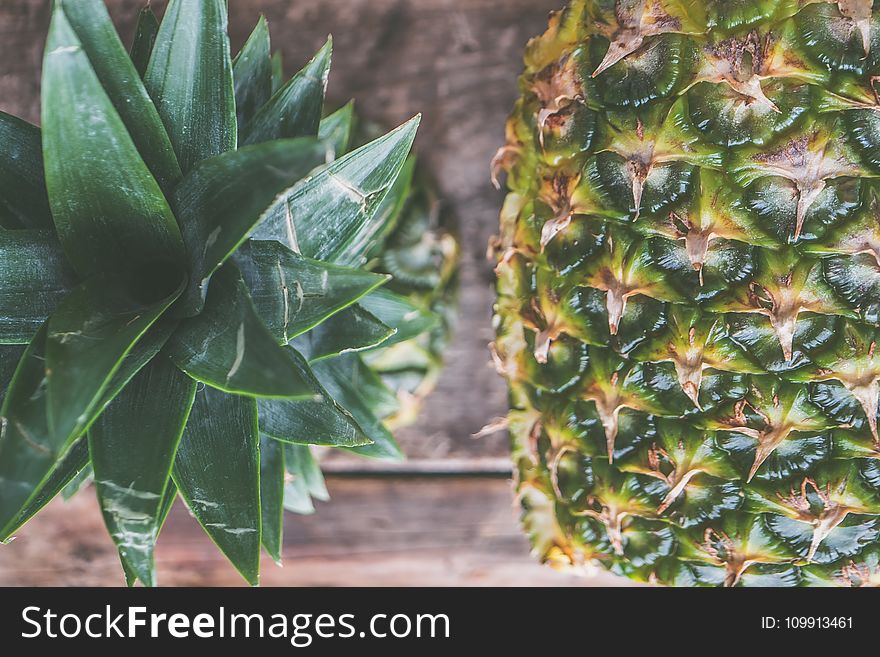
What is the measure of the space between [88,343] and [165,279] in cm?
11

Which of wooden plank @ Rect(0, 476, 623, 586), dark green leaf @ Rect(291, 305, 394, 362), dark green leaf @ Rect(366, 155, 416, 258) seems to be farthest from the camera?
wooden plank @ Rect(0, 476, 623, 586)

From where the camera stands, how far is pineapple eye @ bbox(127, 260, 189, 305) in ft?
2.06

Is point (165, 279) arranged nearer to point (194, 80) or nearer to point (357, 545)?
point (194, 80)

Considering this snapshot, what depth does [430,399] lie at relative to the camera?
1.32 metres

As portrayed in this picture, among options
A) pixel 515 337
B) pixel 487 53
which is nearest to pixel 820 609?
pixel 515 337

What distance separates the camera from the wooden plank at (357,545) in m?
1.35

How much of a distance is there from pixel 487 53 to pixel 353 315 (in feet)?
2.36

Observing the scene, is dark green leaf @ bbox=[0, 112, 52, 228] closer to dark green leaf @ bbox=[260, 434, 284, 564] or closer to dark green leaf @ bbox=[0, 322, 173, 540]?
dark green leaf @ bbox=[0, 322, 173, 540]

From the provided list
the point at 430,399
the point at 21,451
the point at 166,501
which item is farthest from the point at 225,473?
the point at 430,399

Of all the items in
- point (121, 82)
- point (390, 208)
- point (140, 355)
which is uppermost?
point (390, 208)

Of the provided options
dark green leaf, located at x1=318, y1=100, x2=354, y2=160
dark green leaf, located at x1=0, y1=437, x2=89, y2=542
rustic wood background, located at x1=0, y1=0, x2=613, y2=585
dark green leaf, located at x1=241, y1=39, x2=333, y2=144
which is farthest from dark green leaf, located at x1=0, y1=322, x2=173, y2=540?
rustic wood background, located at x1=0, y1=0, x2=613, y2=585

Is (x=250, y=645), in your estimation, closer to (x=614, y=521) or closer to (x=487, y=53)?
(x=614, y=521)

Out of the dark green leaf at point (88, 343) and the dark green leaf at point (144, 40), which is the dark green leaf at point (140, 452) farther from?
the dark green leaf at point (144, 40)

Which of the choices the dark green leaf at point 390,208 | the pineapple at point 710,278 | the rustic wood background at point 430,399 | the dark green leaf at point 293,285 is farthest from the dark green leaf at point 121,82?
the rustic wood background at point 430,399
